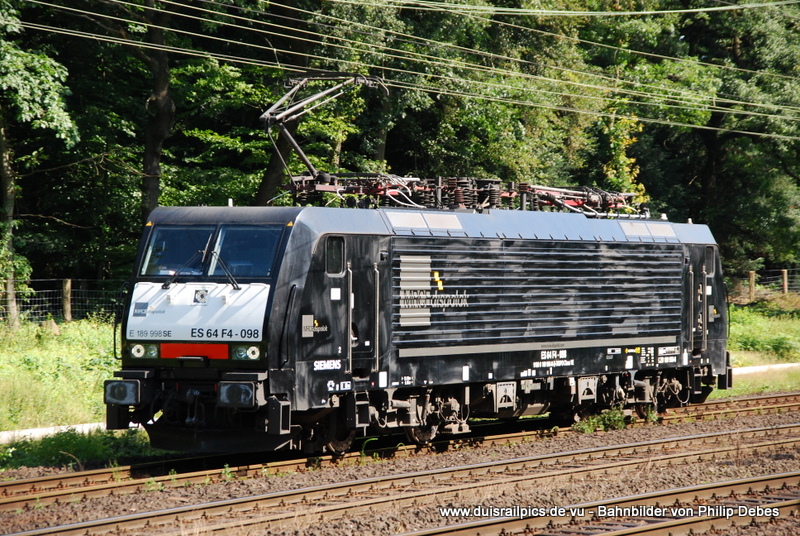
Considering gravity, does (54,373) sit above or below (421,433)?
above

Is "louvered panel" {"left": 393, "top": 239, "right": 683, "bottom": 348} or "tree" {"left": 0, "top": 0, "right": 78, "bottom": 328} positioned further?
"tree" {"left": 0, "top": 0, "right": 78, "bottom": 328}

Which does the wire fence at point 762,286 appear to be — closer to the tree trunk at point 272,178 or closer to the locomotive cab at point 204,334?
the tree trunk at point 272,178

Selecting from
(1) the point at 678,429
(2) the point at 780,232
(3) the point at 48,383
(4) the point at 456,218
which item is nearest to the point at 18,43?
(3) the point at 48,383

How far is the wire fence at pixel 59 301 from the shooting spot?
21969 mm

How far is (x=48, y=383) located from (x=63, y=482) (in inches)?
250

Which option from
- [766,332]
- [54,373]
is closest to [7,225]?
[54,373]

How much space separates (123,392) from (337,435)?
293cm

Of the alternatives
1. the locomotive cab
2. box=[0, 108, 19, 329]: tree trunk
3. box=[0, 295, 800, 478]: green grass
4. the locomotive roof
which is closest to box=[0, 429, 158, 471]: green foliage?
box=[0, 295, 800, 478]: green grass

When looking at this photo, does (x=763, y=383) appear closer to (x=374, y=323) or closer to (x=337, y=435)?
(x=337, y=435)

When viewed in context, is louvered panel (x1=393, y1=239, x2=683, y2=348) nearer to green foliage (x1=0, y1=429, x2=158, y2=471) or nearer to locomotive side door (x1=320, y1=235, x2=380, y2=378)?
locomotive side door (x1=320, y1=235, x2=380, y2=378)

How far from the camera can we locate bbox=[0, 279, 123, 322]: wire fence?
22.0 metres

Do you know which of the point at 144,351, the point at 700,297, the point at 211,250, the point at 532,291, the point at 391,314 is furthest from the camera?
the point at 700,297

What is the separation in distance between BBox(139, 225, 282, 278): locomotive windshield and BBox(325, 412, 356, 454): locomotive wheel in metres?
2.31

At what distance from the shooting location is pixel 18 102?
20.1 meters
